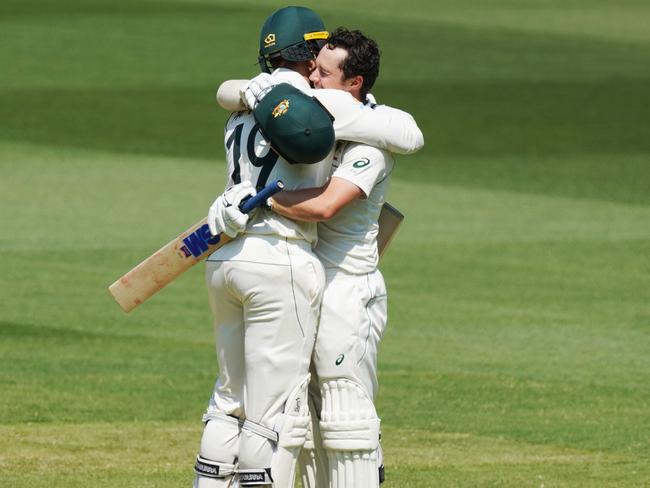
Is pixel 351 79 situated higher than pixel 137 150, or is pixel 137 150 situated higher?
pixel 137 150

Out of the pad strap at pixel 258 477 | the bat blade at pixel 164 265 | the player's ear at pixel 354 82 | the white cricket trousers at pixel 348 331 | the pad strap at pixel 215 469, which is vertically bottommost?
the pad strap at pixel 258 477

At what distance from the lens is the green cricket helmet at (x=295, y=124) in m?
6.41

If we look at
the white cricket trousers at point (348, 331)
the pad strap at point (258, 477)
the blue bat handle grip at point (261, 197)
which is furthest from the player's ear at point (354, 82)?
the pad strap at point (258, 477)

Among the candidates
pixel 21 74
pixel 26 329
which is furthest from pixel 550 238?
pixel 21 74

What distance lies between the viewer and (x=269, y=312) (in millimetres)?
6645

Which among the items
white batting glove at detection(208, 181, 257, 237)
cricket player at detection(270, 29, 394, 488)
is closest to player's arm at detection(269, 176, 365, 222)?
cricket player at detection(270, 29, 394, 488)

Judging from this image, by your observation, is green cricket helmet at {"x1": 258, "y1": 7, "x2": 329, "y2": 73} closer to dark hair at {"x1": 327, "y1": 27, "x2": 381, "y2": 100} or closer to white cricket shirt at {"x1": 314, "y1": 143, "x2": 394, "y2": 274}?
dark hair at {"x1": 327, "y1": 27, "x2": 381, "y2": 100}

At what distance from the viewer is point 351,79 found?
699cm

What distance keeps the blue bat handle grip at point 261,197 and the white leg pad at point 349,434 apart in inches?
35.7

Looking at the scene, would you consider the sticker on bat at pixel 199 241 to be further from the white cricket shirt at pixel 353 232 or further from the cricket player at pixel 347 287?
the white cricket shirt at pixel 353 232

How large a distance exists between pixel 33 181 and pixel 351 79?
1623cm

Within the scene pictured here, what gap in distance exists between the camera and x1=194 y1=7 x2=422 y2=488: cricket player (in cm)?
661

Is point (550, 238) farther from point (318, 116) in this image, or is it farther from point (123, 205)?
point (318, 116)

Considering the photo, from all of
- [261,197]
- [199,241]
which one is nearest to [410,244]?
[199,241]
